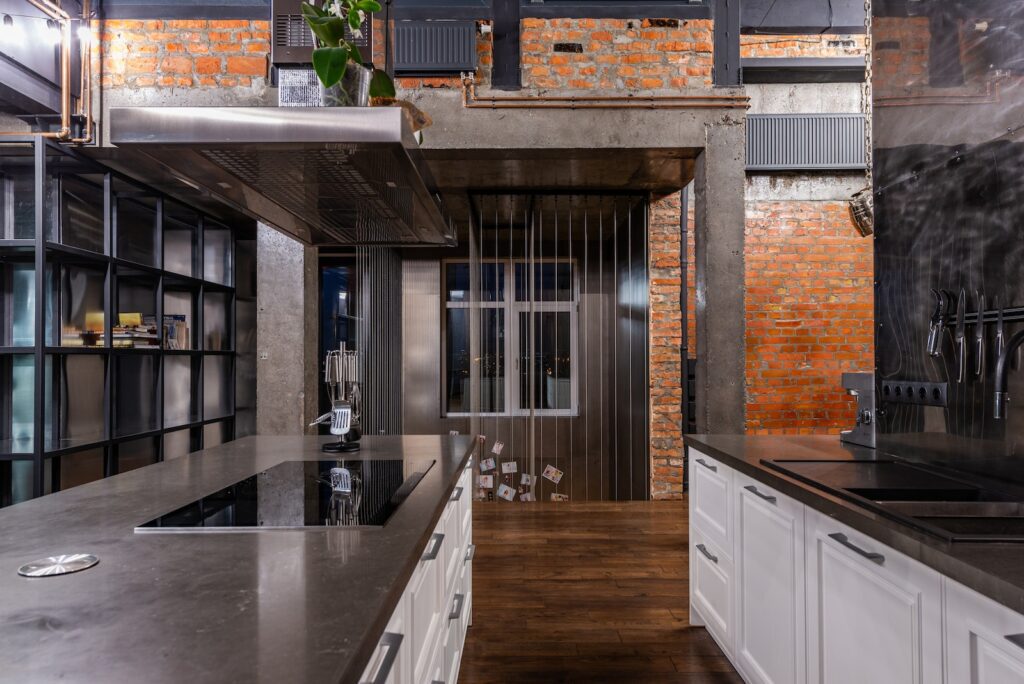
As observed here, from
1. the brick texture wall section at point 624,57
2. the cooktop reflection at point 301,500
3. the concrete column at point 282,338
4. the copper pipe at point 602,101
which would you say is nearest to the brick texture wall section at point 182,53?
the concrete column at point 282,338

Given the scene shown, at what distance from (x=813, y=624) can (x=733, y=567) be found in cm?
54

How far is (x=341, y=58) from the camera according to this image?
123cm

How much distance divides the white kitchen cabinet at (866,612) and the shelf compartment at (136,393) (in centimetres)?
422

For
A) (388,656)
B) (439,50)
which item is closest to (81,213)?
(439,50)

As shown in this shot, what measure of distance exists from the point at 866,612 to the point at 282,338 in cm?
349

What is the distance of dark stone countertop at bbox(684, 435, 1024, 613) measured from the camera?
0.93 metres

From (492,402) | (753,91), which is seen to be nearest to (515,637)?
(492,402)

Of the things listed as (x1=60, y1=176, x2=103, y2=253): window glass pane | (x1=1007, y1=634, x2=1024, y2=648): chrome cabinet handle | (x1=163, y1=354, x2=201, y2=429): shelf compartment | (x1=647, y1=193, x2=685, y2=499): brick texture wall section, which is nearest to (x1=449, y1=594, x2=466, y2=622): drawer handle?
(x1=1007, y1=634, x2=1024, y2=648): chrome cabinet handle

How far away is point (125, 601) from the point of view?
2.73 feet

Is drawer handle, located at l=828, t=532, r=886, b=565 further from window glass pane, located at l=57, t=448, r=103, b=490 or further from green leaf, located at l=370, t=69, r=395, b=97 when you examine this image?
window glass pane, located at l=57, t=448, r=103, b=490

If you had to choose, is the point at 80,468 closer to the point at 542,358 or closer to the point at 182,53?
the point at 182,53

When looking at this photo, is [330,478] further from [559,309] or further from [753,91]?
[753,91]

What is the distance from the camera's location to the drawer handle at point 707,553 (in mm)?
2254

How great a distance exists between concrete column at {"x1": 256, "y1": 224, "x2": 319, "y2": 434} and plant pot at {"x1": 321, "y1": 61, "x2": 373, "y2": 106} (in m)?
2.61
